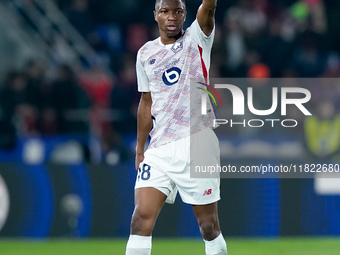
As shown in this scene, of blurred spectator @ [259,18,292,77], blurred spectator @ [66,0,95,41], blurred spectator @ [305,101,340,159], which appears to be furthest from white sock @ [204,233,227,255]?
blurred spectator @ [66,0,95,41]

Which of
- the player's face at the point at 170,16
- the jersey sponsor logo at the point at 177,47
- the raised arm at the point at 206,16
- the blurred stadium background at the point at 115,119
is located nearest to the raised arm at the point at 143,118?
the jersey sponsor logo at the point at 177,47

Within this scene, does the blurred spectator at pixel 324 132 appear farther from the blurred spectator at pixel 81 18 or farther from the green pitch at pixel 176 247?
the blurred spectator at pixel 81 18

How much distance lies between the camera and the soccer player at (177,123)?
5.55 m

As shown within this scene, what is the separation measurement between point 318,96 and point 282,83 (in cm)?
99

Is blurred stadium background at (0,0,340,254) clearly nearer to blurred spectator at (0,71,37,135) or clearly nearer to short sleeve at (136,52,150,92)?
blurred spectator at (0,71,37,135)

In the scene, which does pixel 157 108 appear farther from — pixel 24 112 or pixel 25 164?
pixel 24 112

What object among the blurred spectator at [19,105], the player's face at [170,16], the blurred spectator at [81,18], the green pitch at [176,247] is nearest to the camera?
the player's face at [170,16]

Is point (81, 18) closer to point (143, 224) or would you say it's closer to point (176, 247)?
point (176, 247)

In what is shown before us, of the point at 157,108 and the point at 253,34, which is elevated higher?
the point at 253,34

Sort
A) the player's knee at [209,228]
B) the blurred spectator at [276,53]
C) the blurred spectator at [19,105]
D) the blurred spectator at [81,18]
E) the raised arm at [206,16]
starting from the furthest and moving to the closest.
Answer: the blurred spectator at [81,18] → the blurred spectator at [276,53] → the blurred spectator at [19,105] → the player's knee at [209,228] → the raised arm at [206,16]

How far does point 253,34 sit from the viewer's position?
43.1 ft

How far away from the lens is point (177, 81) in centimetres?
558

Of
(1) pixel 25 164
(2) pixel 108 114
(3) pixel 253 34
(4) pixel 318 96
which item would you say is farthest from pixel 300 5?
(1) pixel 25 164

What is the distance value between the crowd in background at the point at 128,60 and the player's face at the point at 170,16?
5.06 m
